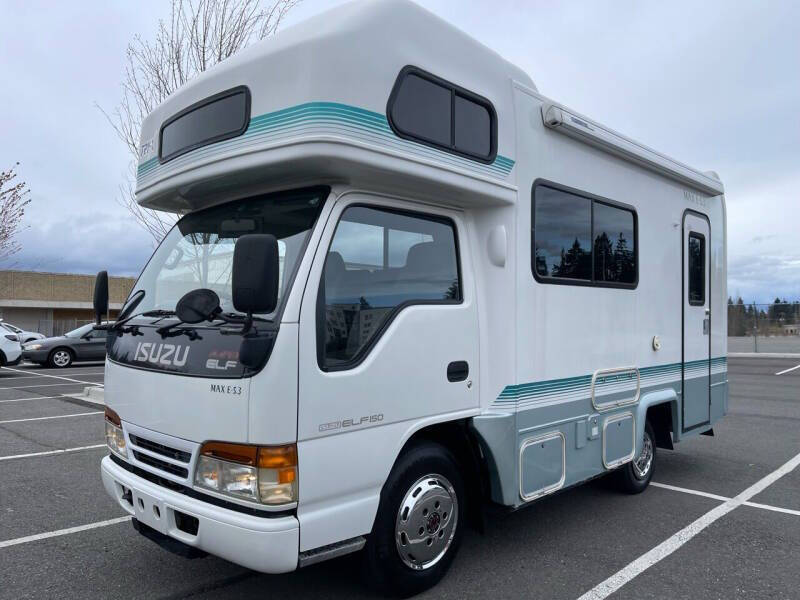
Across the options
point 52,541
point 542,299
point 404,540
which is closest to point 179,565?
point 52,541

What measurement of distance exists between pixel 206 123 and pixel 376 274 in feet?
4.56

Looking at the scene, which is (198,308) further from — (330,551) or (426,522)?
(426,522)

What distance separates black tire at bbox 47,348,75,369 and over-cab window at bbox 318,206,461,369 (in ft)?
60.2

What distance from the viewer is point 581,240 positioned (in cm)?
475

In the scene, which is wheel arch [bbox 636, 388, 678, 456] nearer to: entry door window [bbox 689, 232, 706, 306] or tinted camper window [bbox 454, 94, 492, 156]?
entry door window [bbox 689, 232, 706, 306]

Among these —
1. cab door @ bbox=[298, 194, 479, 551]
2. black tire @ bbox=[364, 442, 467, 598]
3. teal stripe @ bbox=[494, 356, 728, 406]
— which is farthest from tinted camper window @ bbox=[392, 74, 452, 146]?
black tire @ bbox=[364, 442, 467, 598]

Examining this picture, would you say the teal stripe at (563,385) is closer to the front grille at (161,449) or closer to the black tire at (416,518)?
the black tire at (416,518)

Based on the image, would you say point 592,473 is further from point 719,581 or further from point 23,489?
point 23,489

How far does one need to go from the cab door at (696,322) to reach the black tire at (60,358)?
18.3 m

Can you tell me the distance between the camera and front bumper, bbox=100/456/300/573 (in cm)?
284

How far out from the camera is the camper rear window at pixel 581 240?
14.3 ft

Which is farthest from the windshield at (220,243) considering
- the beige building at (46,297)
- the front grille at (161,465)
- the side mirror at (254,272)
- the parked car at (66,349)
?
the beige building at (46,297)

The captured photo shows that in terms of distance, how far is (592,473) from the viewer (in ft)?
15.6

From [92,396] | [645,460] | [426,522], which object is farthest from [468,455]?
[92,396]
